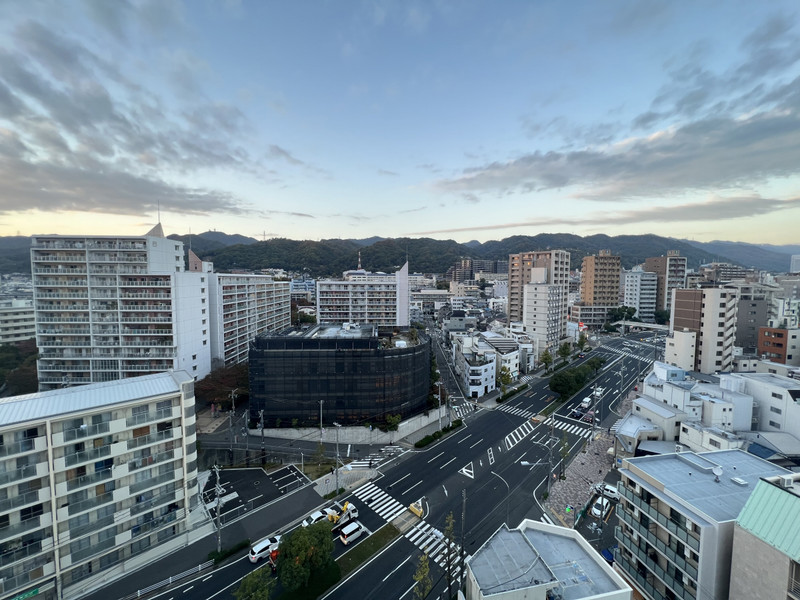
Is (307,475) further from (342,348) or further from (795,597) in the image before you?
(795,597)

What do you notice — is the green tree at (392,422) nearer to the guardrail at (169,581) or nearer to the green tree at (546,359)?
the guardrail at (169,581)

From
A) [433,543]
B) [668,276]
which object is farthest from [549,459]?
[668,276]

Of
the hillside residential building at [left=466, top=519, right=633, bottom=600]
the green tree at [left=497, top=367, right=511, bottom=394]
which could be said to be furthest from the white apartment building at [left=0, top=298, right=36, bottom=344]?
the hillside residential building at [left=466, top=519, right=633, bottom=600]

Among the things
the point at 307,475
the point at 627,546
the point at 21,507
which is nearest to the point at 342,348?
the point at 307,475

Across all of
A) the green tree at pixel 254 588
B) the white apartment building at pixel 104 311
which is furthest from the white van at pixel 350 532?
the white apartment building at pixel 104 311

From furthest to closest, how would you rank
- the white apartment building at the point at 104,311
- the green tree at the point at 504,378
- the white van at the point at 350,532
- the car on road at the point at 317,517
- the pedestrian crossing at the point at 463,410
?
the green tree at the point at 504,378 < the pedestrian crossing at the point at 463,410 < the white apartment building at the point at 104,311 < the car on road at the point at 317,517 < the white van at the point at 350,532

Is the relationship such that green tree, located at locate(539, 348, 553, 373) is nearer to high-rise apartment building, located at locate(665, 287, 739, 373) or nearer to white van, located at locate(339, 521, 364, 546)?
high-rise apartment building, located at locate(665, 287, 739, 373)
